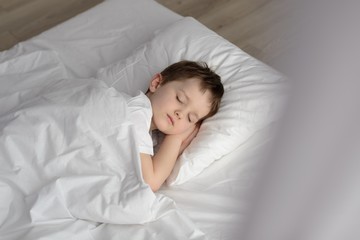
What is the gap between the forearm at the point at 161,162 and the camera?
1.24m

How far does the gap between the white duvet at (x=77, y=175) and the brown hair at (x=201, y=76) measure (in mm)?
193

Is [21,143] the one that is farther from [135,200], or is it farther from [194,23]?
[194,23]

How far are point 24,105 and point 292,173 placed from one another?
116cm

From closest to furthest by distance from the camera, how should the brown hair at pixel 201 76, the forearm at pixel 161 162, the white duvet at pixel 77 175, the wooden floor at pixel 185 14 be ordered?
the white duvet at pixel 77 175 < the forearm at pixel 161 162 < the brown hair at pixel 201 76 < the wooden floor at pixel 185 14

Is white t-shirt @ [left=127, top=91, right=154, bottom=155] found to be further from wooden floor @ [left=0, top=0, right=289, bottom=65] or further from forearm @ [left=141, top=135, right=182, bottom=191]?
wooden floor @ [left=0, top=0, right=289, bottom=65]

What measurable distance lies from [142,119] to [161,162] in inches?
5.4

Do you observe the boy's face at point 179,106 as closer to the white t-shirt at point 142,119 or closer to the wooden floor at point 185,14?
the white t-shirt at point 142,119

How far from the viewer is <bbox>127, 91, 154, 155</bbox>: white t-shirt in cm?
126

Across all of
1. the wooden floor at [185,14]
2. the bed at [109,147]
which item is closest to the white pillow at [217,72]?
the bed at [109,147]

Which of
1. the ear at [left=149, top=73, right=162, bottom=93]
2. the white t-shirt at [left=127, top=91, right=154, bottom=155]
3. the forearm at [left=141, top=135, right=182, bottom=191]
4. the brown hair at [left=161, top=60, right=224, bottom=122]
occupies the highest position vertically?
the brown hair at [left=161, top=60, right=224, bottom=122]

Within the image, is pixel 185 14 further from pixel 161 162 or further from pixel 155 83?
pixel 161 162

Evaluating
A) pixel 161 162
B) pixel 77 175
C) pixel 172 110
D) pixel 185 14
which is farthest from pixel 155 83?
pixel 185 14

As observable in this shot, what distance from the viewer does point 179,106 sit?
1339 millimetres

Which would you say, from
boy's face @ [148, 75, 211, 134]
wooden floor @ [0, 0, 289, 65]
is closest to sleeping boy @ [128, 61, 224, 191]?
boy's face @ [148, 75, 211, 134]
